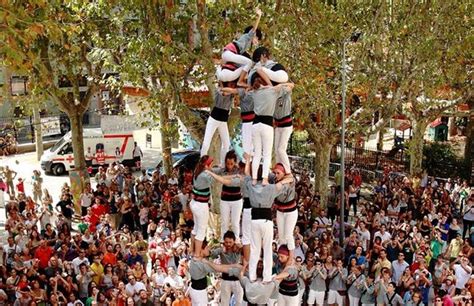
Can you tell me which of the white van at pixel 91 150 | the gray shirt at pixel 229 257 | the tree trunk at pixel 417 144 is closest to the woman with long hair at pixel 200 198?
the gray shirt at pixel 229 257

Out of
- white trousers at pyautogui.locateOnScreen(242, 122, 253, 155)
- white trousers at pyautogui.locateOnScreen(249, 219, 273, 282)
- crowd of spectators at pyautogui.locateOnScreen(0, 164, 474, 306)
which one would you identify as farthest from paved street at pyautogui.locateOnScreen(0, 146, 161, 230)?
white trousers at pyautogui.locateOnScreen(249, 219, 273, 282)

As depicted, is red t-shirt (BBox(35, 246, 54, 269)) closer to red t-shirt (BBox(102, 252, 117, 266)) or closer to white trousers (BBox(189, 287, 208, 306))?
red t-shirt (BBox(102, 252, 117, 266))

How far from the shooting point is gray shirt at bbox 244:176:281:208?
8.57 m

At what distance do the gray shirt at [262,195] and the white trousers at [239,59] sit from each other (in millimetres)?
1696

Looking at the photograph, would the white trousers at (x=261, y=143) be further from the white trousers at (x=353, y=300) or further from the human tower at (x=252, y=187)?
the white trousers at (x=353, y=300)

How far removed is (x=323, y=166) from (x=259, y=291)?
1144 centimetres

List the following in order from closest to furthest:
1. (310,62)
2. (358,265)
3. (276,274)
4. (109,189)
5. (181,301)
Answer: (276,274)
(181,301)
(358,265)
(310,62)
(109,189)

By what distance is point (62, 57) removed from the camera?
19516mm

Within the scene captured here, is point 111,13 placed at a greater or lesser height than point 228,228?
greater

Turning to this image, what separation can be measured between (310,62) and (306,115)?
4.88 ft

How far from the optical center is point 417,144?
22.9m

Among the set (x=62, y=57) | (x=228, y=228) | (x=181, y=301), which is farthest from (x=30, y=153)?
(x=228, y=228)

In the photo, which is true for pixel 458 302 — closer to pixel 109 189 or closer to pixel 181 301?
pixel 181 301

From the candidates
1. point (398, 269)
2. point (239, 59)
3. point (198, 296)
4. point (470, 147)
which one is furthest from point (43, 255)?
point (470, 147)
